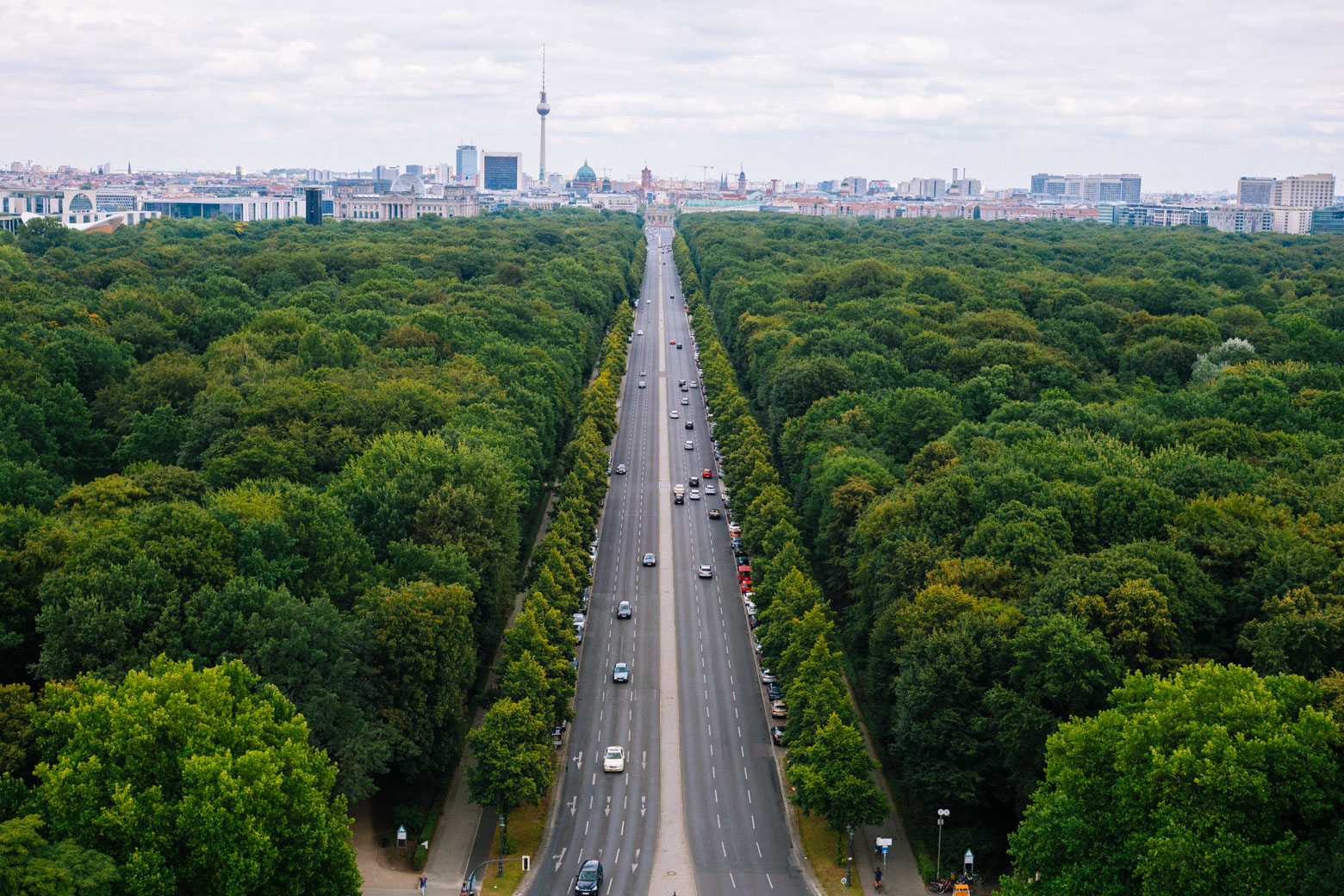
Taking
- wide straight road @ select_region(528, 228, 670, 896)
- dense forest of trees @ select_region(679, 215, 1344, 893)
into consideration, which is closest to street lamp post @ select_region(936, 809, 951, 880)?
dense forest of trees @ select_region(679, 215, 1344, 893)

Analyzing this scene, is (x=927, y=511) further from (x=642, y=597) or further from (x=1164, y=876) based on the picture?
(x=1164, y=876)

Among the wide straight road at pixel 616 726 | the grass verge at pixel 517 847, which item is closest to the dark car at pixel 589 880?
the wide straight road at pixel 616 726

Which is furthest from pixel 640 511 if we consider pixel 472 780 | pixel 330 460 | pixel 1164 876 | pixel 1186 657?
pixel 1164 876

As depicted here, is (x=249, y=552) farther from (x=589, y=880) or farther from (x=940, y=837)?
(x=940, y=837)

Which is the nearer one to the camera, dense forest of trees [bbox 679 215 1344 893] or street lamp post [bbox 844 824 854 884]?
dense forest of trees [bbox 679 215 1344 893]

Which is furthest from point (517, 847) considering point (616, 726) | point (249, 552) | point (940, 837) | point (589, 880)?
point (940, 837)

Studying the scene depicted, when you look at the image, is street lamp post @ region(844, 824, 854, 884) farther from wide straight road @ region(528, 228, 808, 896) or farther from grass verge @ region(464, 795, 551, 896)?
grass verge @ region(464, 795, 551, 896)
